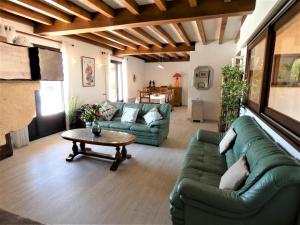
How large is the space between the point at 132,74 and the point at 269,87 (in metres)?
7.26

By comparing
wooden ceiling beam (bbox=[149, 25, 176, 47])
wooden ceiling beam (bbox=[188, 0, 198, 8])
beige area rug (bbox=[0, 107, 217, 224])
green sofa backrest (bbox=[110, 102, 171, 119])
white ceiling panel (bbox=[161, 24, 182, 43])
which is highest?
white ceiling panel (bbox=[161, 24, 182, 43])

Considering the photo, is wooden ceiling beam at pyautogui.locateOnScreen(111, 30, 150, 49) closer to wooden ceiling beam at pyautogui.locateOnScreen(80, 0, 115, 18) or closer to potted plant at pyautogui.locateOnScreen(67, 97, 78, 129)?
wooden ceiling beam at pyautogui.locateOnScreen(80, 0, 115, 18)

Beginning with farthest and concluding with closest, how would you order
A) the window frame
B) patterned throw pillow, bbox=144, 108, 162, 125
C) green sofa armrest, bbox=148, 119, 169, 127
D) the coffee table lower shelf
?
patterned throw pillow, bbox=144, 108, 162, 125 < green sofa armrest, bbox=148, 119, 169, 127 < the coffee table lower shelf < the window frame

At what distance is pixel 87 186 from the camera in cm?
254

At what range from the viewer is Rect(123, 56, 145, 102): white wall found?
845 centimetres

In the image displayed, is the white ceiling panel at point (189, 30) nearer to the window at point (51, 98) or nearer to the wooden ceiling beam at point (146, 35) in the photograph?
the wooden ceiling beam at point (146, 35)

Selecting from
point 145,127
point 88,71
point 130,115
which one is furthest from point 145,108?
point 88,71

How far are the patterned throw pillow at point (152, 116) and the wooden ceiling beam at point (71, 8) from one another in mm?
2248

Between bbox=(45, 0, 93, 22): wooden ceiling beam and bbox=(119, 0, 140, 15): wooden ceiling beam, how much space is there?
91 centimetres

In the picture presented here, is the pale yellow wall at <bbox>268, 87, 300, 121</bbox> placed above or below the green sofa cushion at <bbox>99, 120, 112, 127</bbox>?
above

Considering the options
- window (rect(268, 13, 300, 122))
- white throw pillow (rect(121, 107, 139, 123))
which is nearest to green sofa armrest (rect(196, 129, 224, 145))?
window (rect(268, 13, 300, 122))

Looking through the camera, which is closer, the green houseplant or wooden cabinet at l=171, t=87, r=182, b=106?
the green houseplant

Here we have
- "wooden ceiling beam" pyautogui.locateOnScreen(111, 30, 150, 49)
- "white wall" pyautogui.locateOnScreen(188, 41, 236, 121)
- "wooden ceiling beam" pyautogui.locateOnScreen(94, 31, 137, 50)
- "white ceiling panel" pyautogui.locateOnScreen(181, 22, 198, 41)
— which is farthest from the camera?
"white wall" pyautogui.locateOnScreen(188, 41, 236, 121)

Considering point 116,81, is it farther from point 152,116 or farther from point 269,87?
point 269,87
